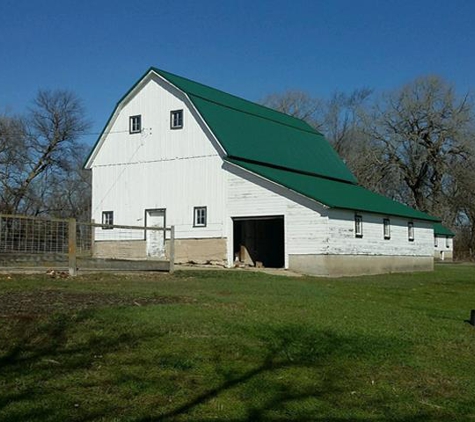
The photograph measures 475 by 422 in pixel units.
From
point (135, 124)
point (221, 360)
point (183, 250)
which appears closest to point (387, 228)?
point (183, 250)

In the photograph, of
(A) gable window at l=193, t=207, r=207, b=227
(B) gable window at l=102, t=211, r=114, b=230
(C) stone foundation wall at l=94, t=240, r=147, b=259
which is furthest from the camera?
(B) gable window at l=102, t=211, r=114, b=230

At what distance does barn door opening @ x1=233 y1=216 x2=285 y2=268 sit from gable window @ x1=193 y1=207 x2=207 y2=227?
167 centimetres

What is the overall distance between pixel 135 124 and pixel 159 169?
298 cm

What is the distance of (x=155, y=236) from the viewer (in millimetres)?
33000

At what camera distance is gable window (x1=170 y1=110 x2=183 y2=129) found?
108 feet

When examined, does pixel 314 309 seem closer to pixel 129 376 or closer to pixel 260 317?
pixel 260 317

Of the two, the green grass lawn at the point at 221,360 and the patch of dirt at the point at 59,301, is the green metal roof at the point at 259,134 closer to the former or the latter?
the patch of dirt at the point at 59,301

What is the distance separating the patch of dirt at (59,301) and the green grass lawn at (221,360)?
0.02 metres

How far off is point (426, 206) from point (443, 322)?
5368 cm

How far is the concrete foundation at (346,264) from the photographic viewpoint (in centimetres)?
2850

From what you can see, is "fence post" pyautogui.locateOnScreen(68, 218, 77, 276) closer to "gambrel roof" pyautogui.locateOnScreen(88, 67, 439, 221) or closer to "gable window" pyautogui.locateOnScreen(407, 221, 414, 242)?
"gambrel roof" pyautogui.locateOnScreen(88, 67, 439, 221)

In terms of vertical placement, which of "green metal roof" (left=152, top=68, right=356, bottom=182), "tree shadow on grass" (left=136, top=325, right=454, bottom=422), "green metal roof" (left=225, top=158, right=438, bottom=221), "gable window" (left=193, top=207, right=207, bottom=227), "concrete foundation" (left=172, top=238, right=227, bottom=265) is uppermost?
"green metal roof" (left=152, top=68, right=356, bottom=182)

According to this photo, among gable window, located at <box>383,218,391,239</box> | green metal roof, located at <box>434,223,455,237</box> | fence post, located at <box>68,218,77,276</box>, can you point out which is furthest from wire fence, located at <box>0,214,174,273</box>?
green metal roof, located at <box>434,223,455,237</box>

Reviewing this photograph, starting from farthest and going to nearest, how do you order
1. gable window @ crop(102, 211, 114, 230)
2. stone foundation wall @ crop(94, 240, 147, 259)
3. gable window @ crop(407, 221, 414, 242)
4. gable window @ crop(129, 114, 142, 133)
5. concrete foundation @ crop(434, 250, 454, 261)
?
concrete foundation @ crop(434, 250, 454, 261)
gable window @ crop(407, 221, 414, 242)
gable window @ crop(102, 211, 114, 230)
gable window @ crop(129, 114, 142, 133)
stone foundation wall @ crop(94, 240, 147, 259)
